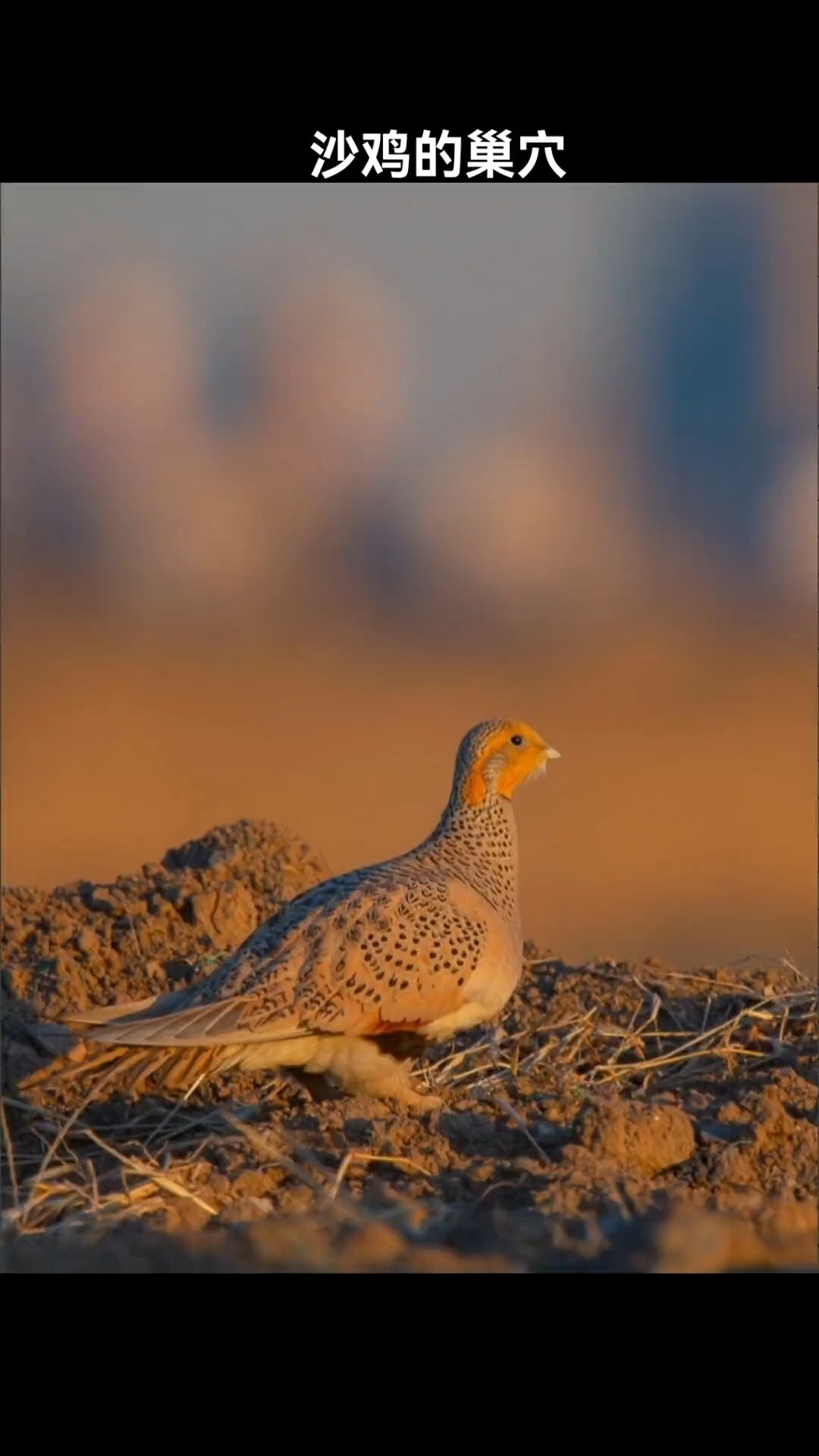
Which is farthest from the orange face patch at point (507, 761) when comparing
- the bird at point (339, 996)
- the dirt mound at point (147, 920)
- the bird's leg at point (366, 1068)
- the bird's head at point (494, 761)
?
the dirt mound at point (147, 920)

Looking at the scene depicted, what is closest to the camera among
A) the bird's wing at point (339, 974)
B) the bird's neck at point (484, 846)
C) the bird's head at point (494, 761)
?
the bird's wing at point (339, 974)

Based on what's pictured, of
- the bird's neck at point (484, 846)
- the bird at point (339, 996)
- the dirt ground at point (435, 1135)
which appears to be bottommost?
the dirt ground at point (435, 1135)

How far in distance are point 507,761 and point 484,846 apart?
0.34m

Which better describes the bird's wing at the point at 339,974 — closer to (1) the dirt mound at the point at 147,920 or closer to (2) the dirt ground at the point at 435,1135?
(2) the dirt ground at the point at 435,1135

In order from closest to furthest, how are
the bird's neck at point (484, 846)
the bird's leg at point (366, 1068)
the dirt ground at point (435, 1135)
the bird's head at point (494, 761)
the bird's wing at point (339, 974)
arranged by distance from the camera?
the dirt ground at point (435, 1135) < the bird's wing at point (339, 974) < the bird's leg at point (366, 1068) < the bird's neck at point (484, 846) < the bird's head at point (494, 761)

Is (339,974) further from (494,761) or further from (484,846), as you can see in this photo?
(494,761)

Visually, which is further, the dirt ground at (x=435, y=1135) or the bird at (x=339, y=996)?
the bird at (x=339, y=996)

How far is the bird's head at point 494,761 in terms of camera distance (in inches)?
260

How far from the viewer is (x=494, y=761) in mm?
6648

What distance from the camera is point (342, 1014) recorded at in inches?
223

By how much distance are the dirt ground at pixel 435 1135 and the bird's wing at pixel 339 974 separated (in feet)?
1.03

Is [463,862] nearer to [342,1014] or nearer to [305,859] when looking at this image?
[342,1014]

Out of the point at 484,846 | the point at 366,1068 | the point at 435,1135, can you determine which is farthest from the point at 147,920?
the point at 435,1135

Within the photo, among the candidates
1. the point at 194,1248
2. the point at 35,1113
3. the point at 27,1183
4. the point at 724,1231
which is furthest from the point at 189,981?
the point at 724,1231
